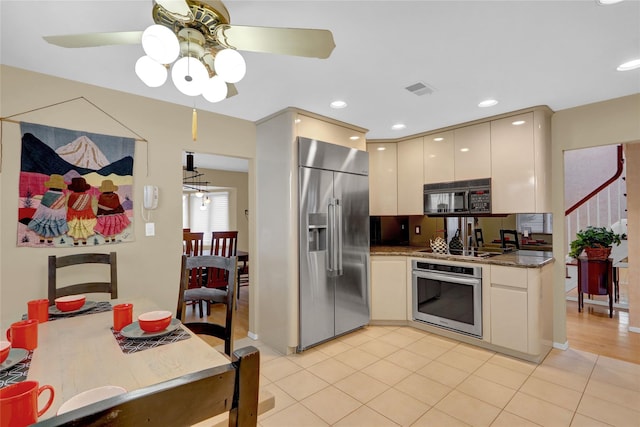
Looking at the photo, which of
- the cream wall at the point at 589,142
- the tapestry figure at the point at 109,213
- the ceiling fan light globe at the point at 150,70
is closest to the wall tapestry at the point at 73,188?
the tapestry figure at the point at 109,213

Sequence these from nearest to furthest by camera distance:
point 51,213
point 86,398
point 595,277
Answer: point 86,398 < point 51,213 < point 595,277

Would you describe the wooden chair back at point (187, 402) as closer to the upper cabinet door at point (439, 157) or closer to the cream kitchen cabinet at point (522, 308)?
the cream kitchen cabinet at point (522, 308)

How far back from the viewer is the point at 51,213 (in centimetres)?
229

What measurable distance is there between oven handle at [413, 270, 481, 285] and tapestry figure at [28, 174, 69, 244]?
11.0ft

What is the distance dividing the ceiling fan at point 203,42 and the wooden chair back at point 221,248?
3.19 metres

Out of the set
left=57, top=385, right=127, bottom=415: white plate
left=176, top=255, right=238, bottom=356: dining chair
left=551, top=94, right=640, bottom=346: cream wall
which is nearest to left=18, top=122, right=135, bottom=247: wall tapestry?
left=176, top=255, right=238, bottom=356: dining chair

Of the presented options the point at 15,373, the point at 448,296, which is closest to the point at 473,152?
the point at 448,296

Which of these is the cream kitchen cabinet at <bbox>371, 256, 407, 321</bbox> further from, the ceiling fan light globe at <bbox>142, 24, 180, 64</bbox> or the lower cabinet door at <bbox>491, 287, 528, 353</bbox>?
the ceiling fan light globe at <bbox>142, 24, 180, 64</bbox>

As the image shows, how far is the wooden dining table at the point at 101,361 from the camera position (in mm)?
998

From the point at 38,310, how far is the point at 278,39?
1723 mm

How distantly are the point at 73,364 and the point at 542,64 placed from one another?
3067 millimetres

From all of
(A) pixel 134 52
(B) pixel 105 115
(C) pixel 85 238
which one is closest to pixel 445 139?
(A) pixel 134 52

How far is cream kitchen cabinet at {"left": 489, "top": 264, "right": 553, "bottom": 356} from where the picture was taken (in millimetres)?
2740

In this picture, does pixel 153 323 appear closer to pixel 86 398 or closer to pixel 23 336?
pixel 23 336
